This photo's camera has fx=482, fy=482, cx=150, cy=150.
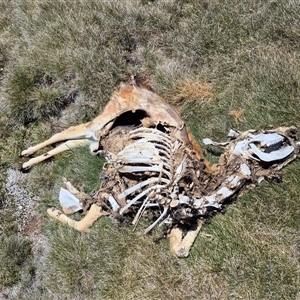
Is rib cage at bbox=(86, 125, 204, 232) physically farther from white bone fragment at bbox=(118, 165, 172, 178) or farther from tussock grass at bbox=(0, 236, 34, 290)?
tussock grass at bbox=(0, 236, 34, 290)

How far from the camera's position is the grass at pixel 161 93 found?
454 centimetres

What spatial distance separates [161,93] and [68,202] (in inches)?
59.7

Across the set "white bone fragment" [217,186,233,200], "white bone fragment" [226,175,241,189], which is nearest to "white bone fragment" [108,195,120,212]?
"white bone fragment" [217,186,233,200]

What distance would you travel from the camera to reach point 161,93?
5191mm

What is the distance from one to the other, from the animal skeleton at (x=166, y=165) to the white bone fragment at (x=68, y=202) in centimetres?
3

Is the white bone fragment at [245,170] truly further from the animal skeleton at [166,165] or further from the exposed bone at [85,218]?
the exposed bone at [85,218]

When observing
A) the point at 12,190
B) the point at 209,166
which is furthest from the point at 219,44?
the point at 12,190

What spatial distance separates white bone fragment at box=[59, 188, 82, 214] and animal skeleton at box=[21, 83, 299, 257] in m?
0.03

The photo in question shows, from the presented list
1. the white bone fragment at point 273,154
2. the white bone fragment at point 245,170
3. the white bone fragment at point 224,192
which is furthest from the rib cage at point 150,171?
the white bone fragment at point 273,154

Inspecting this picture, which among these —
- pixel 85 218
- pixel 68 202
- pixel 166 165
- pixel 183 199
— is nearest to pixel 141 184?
pixel 166 165

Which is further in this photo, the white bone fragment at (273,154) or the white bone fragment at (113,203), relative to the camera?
the white bone fragment at (113,203)

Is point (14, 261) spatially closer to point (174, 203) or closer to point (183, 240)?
point (183, 240)

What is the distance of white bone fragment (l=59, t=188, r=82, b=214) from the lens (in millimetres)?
4941

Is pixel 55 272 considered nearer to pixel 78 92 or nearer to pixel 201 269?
pixel 201 269
